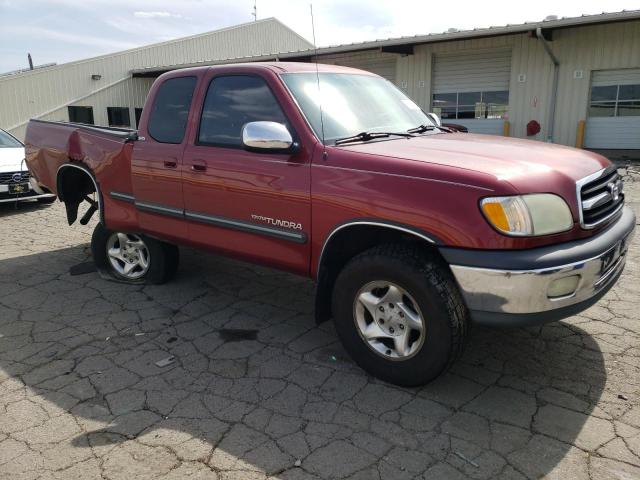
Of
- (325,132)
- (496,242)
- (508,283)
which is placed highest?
(325,132)

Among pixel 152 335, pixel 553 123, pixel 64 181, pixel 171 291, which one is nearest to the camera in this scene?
pixel 152 335

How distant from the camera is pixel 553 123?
15781 mm

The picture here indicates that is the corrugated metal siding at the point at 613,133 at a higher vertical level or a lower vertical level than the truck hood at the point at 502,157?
lower

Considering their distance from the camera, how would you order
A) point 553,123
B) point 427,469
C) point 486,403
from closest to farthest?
point 427,469 < point 486,403 < point 553,123

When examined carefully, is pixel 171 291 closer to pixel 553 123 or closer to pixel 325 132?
pixel 325 132

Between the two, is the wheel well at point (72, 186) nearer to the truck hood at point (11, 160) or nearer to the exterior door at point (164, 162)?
the exterior door at point (164, 162)

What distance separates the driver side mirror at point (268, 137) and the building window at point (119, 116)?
77.3ft

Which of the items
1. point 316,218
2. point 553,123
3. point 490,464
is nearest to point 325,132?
point 316,218

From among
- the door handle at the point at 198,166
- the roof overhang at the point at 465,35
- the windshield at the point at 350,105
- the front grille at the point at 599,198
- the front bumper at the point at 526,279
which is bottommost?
the front bumper at the point at 526,279

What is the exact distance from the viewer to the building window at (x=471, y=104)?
17.0m

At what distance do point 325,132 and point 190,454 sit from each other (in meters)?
2.07

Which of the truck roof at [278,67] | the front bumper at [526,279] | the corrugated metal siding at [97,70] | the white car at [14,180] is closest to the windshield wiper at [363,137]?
the truck roof at [278,67]

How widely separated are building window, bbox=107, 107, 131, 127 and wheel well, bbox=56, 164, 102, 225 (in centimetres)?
2049

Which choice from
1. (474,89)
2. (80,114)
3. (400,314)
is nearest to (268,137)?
(400,314)
